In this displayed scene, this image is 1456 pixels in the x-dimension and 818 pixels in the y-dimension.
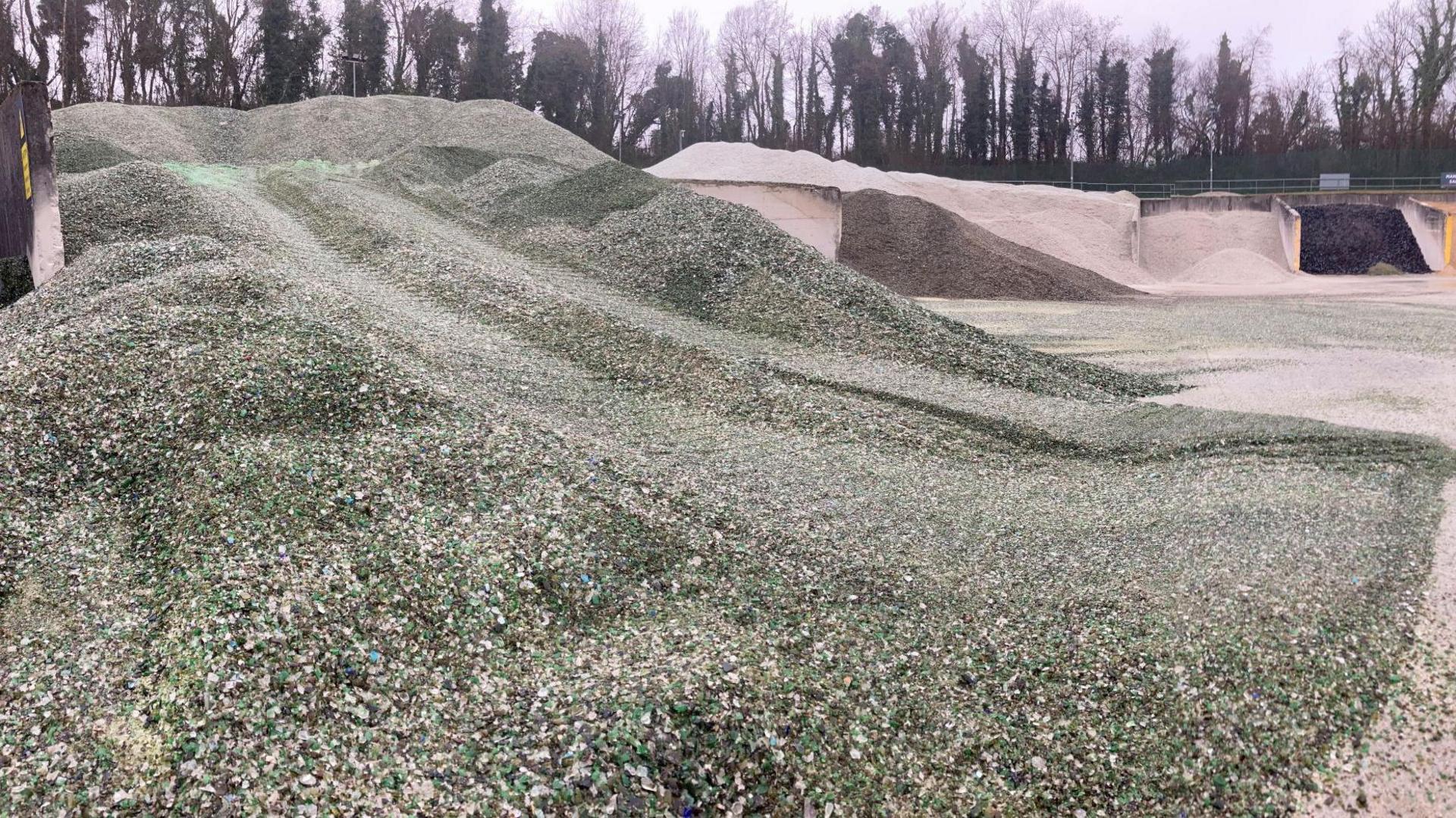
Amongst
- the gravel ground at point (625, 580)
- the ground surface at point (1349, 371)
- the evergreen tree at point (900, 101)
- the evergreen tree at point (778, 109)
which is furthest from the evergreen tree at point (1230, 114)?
the gravel ground at point (625, 580)

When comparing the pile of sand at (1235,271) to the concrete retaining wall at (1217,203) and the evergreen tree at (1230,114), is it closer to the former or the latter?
the concrete retaining wall at (1217,203)

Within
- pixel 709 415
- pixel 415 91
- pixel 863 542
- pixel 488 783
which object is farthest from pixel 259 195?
pixel 415 91

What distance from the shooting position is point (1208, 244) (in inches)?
1017

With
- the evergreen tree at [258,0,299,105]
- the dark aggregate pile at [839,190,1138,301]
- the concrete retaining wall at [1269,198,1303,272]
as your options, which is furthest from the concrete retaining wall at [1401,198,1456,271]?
the evergreen tree at [258,0,299,105]

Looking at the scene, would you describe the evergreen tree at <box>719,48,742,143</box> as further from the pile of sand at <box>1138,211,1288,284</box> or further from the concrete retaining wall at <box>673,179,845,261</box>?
the concrete retaining wall at <box>673,179,845,261</box>

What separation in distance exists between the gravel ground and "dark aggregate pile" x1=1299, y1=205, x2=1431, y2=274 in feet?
73.3

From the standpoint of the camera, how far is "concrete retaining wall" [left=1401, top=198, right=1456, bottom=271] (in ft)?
84.6


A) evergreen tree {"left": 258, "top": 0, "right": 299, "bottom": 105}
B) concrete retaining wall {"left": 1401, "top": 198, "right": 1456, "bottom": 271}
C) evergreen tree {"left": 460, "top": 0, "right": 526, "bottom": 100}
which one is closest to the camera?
concrete retaining wall {"left": 1401, "top": 198, "right": 1456, "bottom": 271}

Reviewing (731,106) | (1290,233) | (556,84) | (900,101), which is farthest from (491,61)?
(1290,233)

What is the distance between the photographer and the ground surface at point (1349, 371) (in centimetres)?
294

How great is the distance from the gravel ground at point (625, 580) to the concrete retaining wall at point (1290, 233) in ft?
71.2

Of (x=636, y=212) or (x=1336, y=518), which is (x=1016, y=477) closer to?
(x=1336, y=518)

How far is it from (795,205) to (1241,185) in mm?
27782

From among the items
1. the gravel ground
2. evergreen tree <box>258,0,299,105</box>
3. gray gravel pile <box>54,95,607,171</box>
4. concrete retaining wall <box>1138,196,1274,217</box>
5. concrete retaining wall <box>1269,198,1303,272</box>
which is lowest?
the gravel ground
